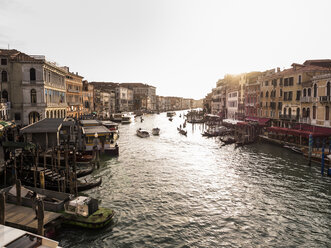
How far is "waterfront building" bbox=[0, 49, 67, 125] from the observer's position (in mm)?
37188

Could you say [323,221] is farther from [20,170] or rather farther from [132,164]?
[20,170]

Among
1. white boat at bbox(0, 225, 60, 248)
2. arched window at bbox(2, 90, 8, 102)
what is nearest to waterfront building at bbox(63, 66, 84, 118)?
arched window at bbox(2, 90, 8, 102)

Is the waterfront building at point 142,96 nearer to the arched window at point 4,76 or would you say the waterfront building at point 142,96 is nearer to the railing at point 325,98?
the arched window at point 4,76

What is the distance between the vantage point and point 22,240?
9.13 m

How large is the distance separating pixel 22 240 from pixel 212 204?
12.1 meters

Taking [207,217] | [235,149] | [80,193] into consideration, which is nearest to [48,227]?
[80,193]

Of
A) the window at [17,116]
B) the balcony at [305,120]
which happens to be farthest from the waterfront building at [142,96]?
the balcony at [305,120]

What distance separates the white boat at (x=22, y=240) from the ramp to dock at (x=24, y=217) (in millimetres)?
3047

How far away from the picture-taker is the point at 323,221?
49.2 feet

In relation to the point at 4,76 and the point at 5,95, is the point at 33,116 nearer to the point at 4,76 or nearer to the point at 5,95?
the point at 5,95

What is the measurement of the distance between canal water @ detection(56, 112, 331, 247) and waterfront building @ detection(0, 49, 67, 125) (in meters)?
18.4

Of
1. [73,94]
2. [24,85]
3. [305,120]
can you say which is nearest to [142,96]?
[73,94]

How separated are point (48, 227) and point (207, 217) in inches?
363

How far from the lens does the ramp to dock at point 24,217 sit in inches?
489
